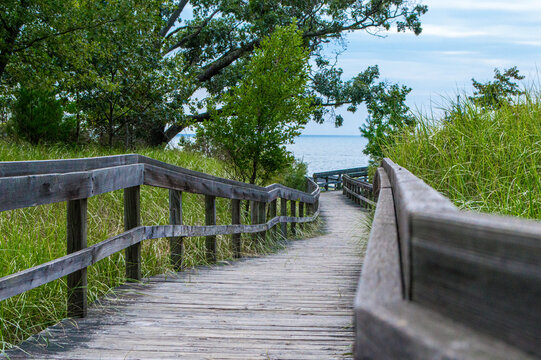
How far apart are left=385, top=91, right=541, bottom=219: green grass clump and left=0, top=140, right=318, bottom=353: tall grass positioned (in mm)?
2800

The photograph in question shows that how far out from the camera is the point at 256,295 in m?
4.02

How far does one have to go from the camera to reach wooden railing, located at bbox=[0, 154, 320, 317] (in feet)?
8.66

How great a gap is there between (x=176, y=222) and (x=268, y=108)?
636cm

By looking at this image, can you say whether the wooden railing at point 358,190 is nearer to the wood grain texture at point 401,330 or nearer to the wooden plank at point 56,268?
the wooden plank at point 56,268

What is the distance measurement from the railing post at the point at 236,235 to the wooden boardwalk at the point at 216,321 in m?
1.35

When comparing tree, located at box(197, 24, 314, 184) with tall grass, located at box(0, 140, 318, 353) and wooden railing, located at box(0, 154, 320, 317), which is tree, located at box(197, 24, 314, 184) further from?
wooden railing, located at box(0, 154, 320, 317)

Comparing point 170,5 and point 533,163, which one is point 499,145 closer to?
point 533,163

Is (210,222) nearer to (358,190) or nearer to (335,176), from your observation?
(358,190)

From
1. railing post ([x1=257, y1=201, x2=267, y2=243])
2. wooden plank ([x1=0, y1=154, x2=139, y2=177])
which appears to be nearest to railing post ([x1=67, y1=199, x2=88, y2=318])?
wooden plank ([x1=0, y1=154, x2=139, y2=177])

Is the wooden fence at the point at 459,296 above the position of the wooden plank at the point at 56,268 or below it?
above

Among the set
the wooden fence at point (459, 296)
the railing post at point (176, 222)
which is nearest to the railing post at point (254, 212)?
the railing post at point (176, 222)

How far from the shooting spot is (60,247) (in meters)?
3.98

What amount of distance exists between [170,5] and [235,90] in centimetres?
667

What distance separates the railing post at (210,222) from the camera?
565cm
